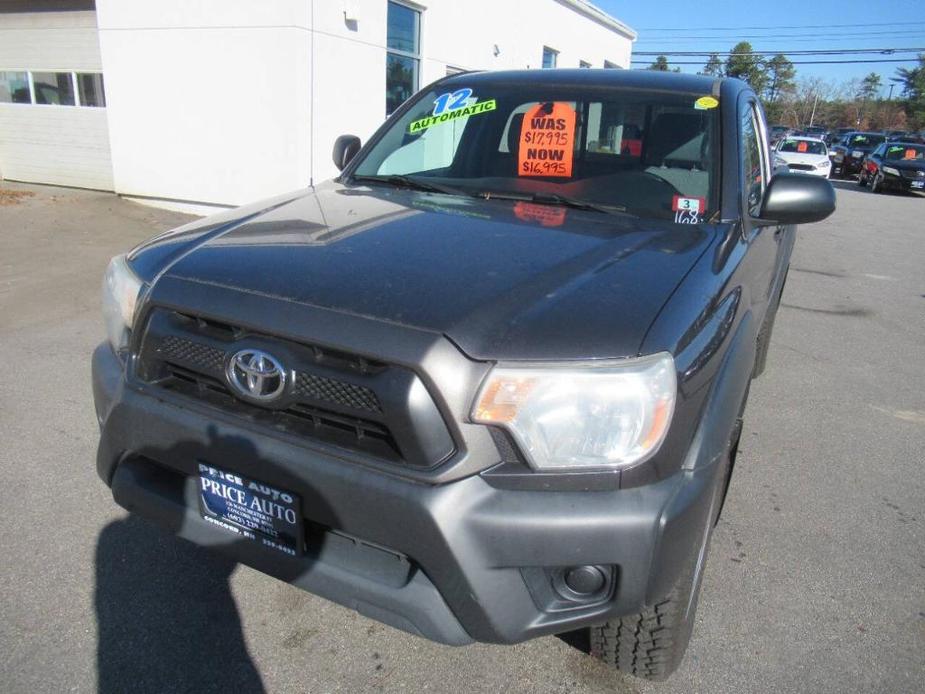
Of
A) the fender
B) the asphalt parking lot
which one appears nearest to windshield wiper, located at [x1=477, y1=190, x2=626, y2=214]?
the fender

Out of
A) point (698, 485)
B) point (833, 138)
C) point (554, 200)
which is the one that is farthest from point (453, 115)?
point (833, 138)

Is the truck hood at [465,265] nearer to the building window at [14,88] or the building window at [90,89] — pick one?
the building window at [90,89]

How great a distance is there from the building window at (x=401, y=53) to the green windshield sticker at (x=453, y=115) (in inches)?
307

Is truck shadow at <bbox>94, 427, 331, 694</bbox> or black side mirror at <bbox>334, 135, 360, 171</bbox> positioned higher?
black side mirror at <bbox>334, 135, 360, 171</bbox>

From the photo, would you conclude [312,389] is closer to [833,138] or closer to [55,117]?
[55,117]

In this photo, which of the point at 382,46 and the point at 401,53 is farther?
the point at 401,53

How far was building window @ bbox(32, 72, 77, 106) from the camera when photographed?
37.3ft

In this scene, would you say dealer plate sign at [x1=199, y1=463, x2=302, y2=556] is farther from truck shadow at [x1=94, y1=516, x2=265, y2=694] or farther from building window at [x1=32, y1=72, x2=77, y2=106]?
building window at [x1=32, y1=72, x2=77, y2=106]

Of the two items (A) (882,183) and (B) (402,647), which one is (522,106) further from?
(A) (882,183)

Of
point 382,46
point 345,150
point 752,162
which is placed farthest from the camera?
point 382,46

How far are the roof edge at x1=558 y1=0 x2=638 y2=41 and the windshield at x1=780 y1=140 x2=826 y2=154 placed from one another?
6007 millimetres

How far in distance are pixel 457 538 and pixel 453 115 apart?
2347 mm

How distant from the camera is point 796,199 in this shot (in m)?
2.60

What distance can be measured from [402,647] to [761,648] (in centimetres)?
117
